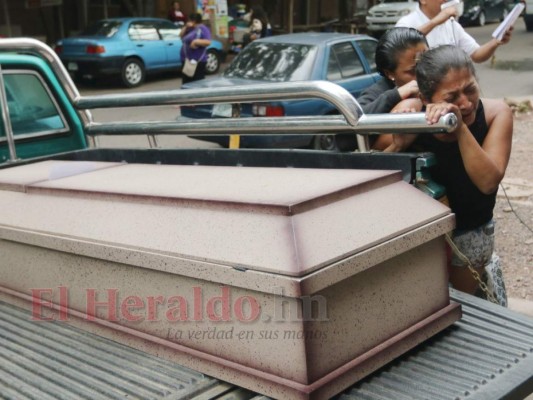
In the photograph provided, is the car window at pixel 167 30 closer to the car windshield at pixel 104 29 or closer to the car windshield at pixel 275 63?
the car windshield at pixel 104 29

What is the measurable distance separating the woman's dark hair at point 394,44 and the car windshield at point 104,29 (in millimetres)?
14385

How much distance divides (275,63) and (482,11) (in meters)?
25.3

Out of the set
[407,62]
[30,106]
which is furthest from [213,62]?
[407,62]

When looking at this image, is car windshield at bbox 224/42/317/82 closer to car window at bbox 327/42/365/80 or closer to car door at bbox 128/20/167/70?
car window at bbox 327/42/365/80

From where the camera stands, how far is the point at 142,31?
56.7 ft

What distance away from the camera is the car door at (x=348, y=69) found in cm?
938

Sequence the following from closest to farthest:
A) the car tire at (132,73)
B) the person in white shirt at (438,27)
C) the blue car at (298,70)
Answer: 1. the person in white shirt at (438,27)
2. the blue car at (298,70)
3. the car tire at (132,73)

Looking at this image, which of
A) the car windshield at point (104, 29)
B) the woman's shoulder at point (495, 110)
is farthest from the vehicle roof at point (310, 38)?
the car windshield at point (104, 29)

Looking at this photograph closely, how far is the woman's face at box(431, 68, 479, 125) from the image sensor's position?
2.63m

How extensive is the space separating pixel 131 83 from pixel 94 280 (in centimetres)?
1515

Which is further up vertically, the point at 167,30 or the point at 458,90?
the point at 167,30

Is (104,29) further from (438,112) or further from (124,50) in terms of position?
(438,112)

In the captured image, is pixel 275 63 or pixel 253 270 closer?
pixel 253 270

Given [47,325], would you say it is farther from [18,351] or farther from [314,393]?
[314,393]
